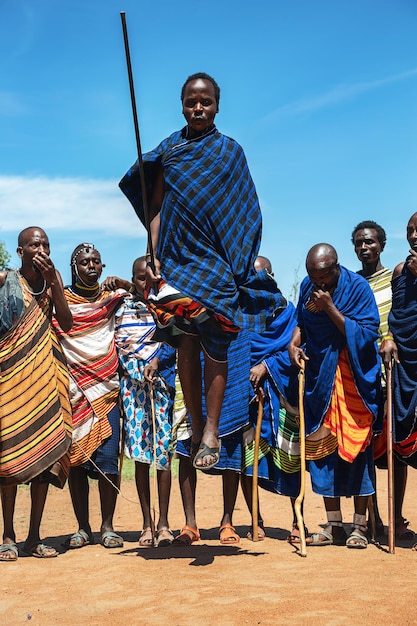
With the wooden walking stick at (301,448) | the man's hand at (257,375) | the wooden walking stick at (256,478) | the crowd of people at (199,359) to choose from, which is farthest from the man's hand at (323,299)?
the wooden walking stick at (256,478)

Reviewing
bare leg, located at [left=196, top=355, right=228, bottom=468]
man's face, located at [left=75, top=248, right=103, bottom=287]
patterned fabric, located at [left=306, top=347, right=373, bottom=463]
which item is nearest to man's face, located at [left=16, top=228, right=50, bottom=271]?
man's face, located at [left=75, top=248, right=103, bottom=287]

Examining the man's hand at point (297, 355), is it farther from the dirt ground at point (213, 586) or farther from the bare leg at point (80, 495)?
the bare leg at point (80, 495)

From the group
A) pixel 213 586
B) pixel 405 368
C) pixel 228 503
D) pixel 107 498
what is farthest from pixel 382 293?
pixel 213 586

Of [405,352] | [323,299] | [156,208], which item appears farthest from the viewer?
[405,352]

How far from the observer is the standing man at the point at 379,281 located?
7.52 meters

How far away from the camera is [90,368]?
7.47 m

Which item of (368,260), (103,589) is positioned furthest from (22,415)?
(368,260)

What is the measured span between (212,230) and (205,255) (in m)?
0.17

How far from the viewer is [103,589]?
554cm

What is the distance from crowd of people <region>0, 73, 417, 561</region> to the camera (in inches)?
226

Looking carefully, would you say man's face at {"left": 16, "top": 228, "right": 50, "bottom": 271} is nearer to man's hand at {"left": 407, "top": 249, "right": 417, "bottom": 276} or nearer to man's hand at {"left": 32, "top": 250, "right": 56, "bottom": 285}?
man's hand at {"left": 32, "top": 250, "right": 56, "bottom": 285}

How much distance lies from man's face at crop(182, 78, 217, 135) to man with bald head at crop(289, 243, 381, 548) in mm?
1553

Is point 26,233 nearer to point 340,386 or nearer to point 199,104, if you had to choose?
point 199,104

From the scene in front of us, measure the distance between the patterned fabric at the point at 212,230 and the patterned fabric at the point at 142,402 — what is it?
1.72 metres
